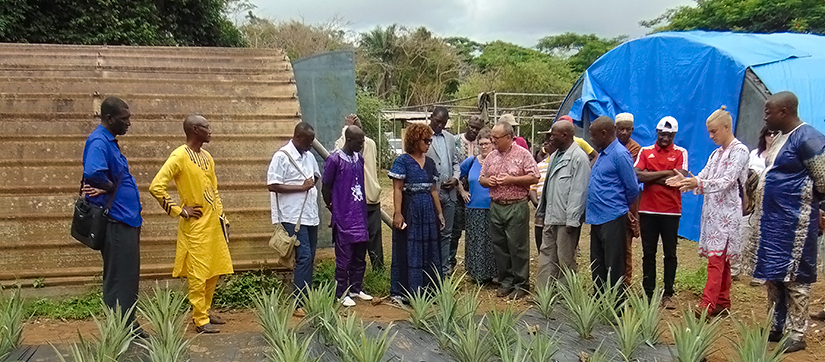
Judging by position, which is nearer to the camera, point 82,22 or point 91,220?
point 91,220

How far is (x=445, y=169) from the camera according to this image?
611 centimetres

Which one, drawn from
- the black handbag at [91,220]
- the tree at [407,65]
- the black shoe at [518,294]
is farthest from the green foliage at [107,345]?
the tree at [407,65]

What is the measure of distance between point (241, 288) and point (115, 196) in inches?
63.9

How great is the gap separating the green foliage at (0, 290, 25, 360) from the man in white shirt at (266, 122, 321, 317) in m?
1.81

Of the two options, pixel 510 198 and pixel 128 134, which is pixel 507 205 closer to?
pixel 510 198

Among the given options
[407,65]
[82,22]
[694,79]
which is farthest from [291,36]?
[694,79]

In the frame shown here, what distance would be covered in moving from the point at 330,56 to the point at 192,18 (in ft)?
28.9

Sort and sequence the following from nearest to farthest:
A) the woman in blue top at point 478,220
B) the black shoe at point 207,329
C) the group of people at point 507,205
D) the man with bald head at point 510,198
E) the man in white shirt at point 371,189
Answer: the group of people at point 507,205 → the black shoe at point 207,329 → the man with bald head at point 510,198 → the man in white shirt at point 371,189 → the woman in blue top at point 478,220

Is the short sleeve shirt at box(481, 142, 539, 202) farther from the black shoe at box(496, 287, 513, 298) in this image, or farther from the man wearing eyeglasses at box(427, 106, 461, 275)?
the black shoe at box(496, 287, 513, 298)

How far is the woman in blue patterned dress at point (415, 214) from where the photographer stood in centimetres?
517

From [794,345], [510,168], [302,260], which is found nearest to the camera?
[794,345]

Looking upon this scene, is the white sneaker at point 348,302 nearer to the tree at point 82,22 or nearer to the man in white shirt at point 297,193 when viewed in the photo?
the man in white shirt at point 297,193

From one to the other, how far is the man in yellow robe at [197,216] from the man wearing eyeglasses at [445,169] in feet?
7.59

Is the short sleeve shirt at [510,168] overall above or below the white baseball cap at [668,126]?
below
